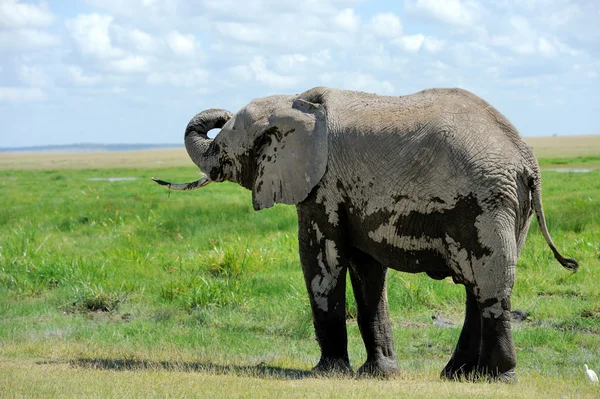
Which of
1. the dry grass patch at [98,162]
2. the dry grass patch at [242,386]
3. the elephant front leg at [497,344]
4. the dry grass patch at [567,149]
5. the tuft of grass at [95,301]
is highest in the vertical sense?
the elephant front leg at [497,344]

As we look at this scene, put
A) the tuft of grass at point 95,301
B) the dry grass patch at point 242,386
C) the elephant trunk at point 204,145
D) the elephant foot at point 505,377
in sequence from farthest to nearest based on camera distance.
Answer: the tuft of grass at point 95,301 → the elephant trunk at point 204,145 → the elephant foot at point 505,377 → the dry grass patch at point 242,386

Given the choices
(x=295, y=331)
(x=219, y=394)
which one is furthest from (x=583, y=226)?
(x=219, y=394)

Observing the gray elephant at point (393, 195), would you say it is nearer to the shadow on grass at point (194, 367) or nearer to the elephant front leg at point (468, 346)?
the elephant front leg at point (468, 346)

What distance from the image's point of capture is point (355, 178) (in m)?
7.44

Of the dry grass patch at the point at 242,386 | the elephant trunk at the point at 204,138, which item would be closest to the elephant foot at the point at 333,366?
the dry grass patch at the point at 242,386

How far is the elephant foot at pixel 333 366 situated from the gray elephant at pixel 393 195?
11 mm

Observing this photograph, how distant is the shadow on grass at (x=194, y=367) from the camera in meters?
7.91

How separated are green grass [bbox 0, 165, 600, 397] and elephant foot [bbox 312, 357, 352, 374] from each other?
0.23m

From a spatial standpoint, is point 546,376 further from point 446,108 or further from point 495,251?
point 446,108

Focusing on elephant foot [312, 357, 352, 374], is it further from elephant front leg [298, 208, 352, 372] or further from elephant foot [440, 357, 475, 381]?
elephant foot [440, 357, 475, 381]

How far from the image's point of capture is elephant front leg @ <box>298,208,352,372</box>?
779 centimetres

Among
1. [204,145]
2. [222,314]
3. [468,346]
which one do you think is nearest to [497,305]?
[468,346]

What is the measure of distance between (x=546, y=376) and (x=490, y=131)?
8.29 feet

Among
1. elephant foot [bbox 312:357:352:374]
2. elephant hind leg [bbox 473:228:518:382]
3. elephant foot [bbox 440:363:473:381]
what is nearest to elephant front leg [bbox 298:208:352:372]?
elephant foot [bbox 312:357:352:374]
